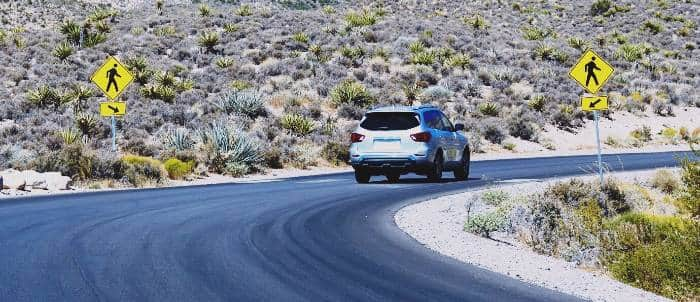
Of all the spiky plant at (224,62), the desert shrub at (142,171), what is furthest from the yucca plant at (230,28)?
the desert shrub at (142,171)

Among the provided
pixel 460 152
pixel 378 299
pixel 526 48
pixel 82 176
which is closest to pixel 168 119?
pixel 82 176

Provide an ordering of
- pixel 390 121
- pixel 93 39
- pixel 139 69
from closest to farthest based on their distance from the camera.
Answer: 1. pixel 390 121
2. pixel 139 69
3. pixel 93 39

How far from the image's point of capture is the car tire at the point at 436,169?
62.8 ft

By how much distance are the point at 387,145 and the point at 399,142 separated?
305 millimetres

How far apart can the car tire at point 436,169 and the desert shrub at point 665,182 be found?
5279 millimetres

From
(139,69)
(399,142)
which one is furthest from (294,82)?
(399,142)

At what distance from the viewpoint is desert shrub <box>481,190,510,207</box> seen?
14051 mm

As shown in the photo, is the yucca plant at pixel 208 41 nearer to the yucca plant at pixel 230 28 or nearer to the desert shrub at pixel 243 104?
the yucca plant at pixel 230 28

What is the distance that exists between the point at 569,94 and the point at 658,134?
6851mm

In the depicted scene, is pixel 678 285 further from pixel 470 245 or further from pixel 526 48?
pixel 526 48

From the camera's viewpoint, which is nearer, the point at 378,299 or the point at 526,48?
the point at 378,299

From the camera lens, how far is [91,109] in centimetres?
3703

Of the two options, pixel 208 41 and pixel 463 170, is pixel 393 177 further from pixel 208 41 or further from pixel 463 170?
pixel 208 41

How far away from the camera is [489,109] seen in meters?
41.9
